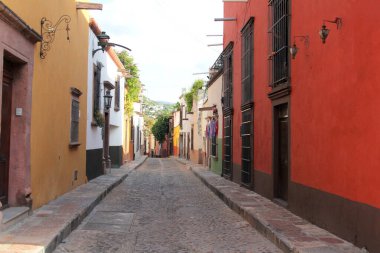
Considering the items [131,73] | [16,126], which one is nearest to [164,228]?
[16,126]

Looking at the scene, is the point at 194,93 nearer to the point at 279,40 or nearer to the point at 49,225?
the point at 279,40

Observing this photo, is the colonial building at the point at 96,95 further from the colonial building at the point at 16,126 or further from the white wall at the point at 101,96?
the colonial building at the point at 16,126

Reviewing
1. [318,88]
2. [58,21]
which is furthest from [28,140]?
[318,88]

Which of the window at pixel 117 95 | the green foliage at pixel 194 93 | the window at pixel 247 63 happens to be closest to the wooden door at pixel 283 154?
the window at pixel 247 63

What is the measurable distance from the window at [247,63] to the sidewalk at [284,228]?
341 centimetres

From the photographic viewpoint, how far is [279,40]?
10.3m

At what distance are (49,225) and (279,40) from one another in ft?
20.0

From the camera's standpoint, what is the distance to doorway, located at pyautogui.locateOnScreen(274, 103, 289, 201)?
33.7 ft

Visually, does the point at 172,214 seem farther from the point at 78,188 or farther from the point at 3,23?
the point at 3,23

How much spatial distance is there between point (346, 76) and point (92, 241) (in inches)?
176

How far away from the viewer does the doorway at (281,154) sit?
10273mm

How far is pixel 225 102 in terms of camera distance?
18.9 metres

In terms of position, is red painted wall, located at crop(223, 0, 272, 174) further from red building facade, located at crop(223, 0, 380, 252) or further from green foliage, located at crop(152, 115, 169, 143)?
green foliage, located at crop(152, 115, 169, 143)

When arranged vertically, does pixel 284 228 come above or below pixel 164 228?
above
